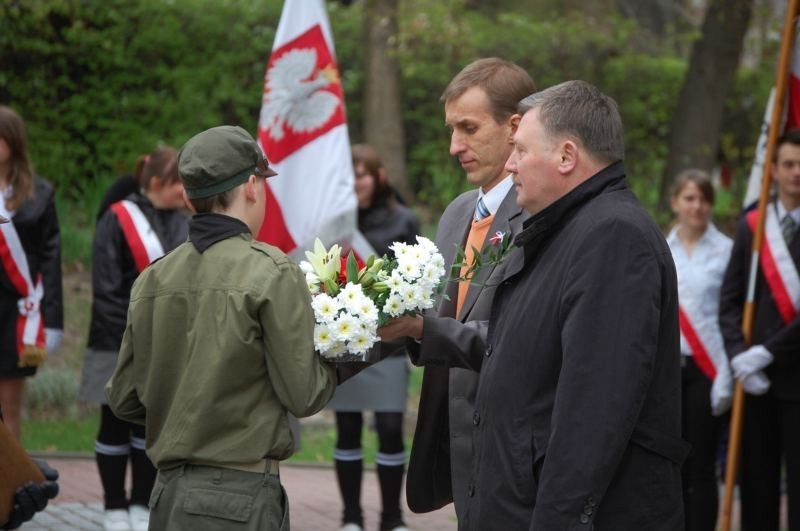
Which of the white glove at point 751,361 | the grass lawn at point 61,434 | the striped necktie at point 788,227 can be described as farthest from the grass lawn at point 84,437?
the striped necktie at point 788,227

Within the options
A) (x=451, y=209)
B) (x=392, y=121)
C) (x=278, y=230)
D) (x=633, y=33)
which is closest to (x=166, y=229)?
(x=278, y=230)

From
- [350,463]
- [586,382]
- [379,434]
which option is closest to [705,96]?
[379,434]

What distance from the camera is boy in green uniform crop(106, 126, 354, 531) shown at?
3555 mm

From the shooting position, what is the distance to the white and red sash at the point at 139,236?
22.0ft

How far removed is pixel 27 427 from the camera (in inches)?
370

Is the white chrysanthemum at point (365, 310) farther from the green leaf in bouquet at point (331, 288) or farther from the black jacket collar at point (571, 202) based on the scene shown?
the black jacket collar at point (571, 202)

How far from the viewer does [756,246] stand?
21.0 ft

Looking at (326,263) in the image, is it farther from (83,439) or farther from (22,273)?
(83,439)

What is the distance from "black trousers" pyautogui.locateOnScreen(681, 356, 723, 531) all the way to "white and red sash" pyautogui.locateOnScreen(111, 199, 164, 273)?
307 cm

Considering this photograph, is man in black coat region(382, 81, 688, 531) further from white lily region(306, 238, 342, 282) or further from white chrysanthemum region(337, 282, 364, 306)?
white lily region(306, 238, 342, 282)

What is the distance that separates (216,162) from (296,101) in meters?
4.05

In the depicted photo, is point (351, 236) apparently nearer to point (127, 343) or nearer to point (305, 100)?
point (305, 100)

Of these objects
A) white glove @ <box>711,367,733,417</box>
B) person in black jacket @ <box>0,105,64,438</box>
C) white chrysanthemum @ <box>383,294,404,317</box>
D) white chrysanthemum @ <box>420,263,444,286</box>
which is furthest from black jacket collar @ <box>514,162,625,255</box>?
person in black jacket @ <box>0,105,64,438</box>

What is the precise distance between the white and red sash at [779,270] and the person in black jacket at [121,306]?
10.7 ft
